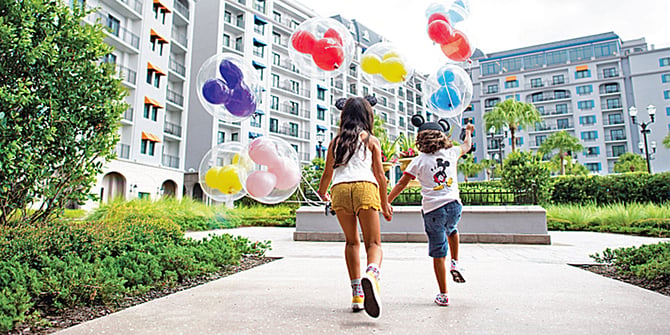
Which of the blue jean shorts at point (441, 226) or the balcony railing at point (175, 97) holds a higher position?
the balcony railing at point (175, 97)

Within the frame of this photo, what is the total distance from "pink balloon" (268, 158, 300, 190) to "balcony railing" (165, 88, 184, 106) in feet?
90.2

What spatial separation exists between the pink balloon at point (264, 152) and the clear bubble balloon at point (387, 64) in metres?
1.91

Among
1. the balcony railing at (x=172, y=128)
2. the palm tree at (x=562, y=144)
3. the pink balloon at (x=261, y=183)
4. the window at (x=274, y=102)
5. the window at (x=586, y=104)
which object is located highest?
the window at (x=586, y=104)

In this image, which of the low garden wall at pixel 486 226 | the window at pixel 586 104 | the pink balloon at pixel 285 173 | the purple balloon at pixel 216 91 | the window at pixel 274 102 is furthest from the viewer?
the window at pixel 586 104

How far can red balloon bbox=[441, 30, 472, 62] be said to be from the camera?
5.39 meters

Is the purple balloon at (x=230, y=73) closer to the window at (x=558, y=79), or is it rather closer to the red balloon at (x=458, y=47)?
the red balloon at (x=458, y=47)

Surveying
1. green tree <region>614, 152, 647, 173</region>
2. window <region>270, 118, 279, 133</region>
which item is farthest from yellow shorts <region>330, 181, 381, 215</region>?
green tree <region>614, 152, 647, 173</region>

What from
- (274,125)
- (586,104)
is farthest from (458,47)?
(586,104)

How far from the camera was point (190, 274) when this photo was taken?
169 inches

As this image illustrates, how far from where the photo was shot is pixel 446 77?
16.9 feet

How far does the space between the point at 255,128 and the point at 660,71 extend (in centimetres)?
6151

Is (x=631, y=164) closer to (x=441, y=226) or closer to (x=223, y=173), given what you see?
(x=441, y=226)

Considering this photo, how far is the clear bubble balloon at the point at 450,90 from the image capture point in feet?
16.9

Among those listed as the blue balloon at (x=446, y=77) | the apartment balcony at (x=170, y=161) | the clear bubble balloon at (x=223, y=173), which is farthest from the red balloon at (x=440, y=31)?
the apartment balcony at (x=170, y=161)
